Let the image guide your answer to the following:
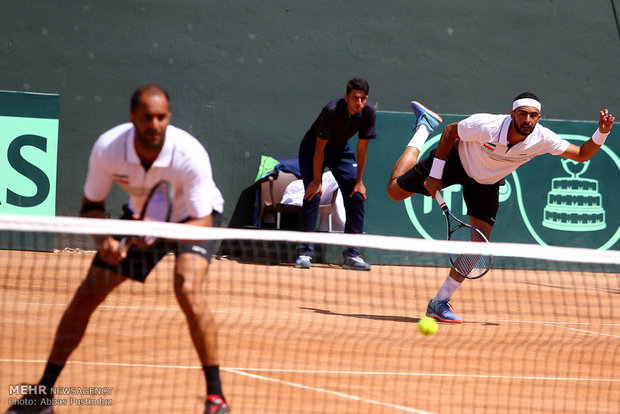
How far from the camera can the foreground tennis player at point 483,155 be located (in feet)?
19.4

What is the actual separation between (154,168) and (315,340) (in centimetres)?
214

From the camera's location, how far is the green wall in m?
9.71

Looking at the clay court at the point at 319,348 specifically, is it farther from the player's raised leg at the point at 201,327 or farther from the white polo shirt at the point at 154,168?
the white polo shirt at the point at 154,168

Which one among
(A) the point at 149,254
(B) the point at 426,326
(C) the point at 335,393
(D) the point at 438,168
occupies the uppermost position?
(D) the point at 438,168

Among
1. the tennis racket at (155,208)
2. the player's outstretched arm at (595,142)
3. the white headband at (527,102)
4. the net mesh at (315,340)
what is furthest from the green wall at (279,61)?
the tennis racket at (155,208)

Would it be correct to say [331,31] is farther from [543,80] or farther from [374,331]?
[374,331]

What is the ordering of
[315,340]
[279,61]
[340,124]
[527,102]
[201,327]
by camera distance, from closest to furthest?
[201,327]
[315,340]
[527,102]
[340,124]
[279,61]

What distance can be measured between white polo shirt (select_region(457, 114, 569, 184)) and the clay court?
120 cm

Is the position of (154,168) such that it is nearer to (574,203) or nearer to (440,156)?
(440,156)

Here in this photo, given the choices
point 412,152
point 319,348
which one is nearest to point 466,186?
point 412,152

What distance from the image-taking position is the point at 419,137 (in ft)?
23.0

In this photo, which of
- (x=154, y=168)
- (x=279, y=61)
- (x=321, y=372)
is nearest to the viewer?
(x=154, y=168)

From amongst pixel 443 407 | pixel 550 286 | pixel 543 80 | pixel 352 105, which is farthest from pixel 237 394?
pixel 543 80

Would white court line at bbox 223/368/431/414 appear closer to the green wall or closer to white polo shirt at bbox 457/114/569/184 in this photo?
white polo shirt at bbox 457/114/569/184
